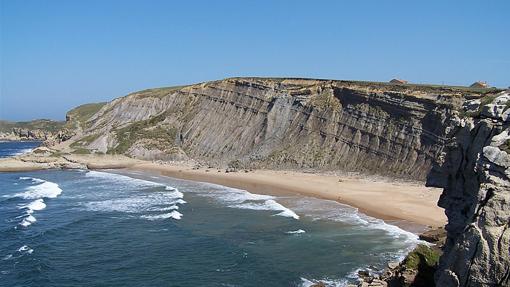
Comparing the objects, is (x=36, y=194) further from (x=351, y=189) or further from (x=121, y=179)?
(x=351, y=189)

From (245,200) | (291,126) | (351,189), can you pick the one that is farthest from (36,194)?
(351,189)

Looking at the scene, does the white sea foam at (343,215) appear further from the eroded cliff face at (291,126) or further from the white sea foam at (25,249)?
the white sea foam at (25,249)

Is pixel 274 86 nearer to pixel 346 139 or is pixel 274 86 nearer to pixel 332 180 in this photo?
pixel 346 139

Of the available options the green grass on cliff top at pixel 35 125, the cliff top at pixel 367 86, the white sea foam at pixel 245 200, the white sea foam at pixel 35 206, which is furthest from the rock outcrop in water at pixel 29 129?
the white sea foam at pixel 245 200

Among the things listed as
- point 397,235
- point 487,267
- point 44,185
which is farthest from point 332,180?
point 487,267

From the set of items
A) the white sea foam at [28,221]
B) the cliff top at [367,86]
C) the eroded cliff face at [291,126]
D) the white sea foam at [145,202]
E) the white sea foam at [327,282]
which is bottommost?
the white sea foam at [28,221]
